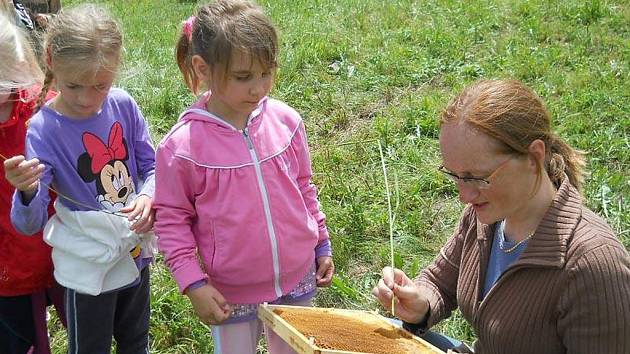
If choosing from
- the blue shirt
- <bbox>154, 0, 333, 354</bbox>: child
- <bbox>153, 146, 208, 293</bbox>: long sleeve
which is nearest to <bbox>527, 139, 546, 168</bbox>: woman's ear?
the blue shirt

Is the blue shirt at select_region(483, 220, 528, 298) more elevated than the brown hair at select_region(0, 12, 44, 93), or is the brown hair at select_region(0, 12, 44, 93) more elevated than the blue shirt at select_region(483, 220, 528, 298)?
the brown hair at select_region(0, 12, 44, 93)

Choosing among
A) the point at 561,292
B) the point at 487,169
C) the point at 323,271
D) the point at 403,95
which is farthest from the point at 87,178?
the point at 403,95

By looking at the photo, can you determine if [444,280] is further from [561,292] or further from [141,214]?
[141,214]

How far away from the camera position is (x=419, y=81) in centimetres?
649

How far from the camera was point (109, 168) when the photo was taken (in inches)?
113

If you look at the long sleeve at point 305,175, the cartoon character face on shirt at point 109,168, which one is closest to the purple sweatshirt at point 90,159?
the cartoon character face on shirt at point 109,168

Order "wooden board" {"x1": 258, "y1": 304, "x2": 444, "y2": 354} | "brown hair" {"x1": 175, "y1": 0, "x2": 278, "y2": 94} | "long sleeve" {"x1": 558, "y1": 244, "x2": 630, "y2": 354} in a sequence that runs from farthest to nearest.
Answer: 1. "brown hair" {"x1": 175, "y1": 0, "x2": 278, "y2": 94}
2. "wooden board" {"x1": 258, "y1": 304, "x2": 444, "y2": 354}
3. "long sleeve" {"x1": 558, "y1": 244, "x2": 630, "y2": 354}

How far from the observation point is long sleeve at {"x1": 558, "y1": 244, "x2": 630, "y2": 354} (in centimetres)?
210

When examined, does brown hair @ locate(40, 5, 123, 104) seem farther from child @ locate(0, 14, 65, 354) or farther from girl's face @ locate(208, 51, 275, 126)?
girl's face @ locate(208, 51, 275, 126)

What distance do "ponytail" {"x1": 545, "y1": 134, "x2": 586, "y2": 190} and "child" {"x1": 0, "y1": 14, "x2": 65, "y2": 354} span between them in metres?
1.87

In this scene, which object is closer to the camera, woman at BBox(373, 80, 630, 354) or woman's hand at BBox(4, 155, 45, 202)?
woman at BBox(373, 80, 630, 354)

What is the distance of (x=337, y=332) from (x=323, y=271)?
1.62 feet

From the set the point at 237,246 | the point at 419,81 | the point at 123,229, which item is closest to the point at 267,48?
the point at 237,246

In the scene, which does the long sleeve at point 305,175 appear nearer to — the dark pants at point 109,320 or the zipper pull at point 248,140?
the zipper pull at point 248,140
